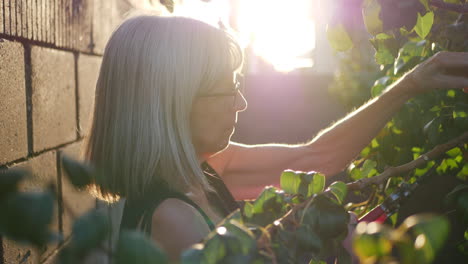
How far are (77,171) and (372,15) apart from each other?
1218 millimetres

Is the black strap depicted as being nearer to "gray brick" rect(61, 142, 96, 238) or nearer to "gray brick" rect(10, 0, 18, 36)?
"gray brick" rect(61, 142, 96, 238)

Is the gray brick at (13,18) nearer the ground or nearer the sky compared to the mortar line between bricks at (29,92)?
nearer the sky

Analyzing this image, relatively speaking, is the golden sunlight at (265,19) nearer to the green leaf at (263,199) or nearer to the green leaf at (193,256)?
the green leaf at (263,199)

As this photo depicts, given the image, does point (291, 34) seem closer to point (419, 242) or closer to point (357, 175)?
point (357, 175)

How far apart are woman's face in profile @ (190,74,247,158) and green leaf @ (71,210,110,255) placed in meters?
1.47

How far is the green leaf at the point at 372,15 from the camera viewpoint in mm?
1562

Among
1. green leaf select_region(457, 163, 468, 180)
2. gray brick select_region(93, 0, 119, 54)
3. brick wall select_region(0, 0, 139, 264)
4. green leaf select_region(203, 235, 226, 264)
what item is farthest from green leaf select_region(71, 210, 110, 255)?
gray brick select_region(93, 0, 119, 54)

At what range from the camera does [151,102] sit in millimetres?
1804

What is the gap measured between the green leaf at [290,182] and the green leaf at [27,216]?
0.63 m

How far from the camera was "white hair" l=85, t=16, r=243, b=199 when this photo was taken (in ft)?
5.89

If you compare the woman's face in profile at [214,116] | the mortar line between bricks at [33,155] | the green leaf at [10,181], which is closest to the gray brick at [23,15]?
the mortar line between bricks at [33,155]

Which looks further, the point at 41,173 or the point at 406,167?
the point at 41,173

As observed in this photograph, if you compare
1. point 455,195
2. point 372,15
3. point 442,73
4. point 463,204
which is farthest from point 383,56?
point 463,204

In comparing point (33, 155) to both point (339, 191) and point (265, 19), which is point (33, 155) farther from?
point (339, 191)
